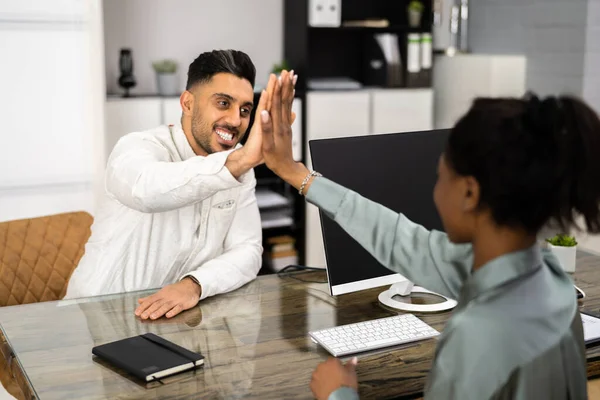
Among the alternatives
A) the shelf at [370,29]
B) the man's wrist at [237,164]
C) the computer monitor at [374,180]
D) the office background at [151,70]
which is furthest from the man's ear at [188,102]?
the shelf at [370,29]

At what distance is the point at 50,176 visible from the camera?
3.79 metres

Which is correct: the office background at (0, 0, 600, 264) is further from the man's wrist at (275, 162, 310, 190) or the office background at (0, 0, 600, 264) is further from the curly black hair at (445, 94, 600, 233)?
the curly black hair at (445, 94, 600, 233)

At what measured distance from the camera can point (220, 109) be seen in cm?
238

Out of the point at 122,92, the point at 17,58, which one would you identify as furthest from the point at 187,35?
the point at 17,58

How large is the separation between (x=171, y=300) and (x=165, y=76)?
256 cm

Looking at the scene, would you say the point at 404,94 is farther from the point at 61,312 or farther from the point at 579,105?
the point at 579,105

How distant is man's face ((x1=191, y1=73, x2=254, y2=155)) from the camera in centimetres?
238

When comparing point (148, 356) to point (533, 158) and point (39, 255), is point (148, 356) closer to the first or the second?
point (533, 158)

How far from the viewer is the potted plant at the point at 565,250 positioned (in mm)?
2324

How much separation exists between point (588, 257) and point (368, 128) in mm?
2429

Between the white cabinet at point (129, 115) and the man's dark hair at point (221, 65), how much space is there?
5.88ft

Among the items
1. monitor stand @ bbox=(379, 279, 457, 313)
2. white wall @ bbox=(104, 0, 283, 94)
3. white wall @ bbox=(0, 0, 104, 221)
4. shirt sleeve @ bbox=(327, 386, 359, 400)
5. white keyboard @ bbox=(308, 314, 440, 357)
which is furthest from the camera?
white wall @ bbox=(104, 0, 283, 94)

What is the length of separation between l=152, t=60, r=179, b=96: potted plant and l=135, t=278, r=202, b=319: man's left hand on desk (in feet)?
8.02

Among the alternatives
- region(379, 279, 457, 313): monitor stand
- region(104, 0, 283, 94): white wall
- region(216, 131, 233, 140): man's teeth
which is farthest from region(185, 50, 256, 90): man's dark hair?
region(104, 0, 283, 94): white wall
